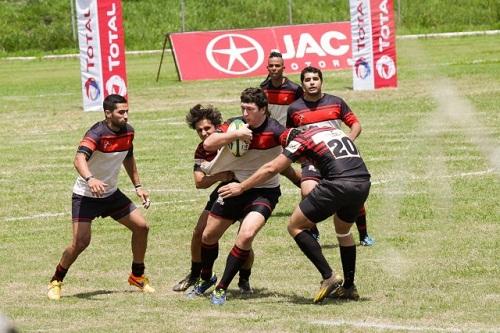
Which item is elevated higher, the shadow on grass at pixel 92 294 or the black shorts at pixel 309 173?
the black shorts at pixel 309 173

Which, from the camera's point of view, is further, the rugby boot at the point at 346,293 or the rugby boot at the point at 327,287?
the rugby boot at the point at 346,293

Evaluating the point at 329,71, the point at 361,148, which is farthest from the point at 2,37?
the point at 361,148

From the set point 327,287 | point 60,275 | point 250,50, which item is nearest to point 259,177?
point 327,287

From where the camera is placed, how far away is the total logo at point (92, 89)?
96.5 ft

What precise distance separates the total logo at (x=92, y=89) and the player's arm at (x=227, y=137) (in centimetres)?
1876

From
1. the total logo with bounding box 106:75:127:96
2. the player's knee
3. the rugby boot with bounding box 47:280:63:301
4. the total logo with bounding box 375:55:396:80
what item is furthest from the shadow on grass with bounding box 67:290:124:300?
the total logo with bounding box 375:55:396:80

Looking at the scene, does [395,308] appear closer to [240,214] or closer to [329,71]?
[240,214]

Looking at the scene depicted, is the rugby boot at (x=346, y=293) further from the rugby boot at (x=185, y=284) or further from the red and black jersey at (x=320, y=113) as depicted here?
the red and black jersey at (x=320, y=113)

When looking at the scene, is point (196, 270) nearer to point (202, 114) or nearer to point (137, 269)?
point (137, 269)

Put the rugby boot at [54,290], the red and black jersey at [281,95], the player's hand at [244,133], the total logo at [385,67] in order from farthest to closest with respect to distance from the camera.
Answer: the total logo at [385,67]
the red and black jersey at [281,95]
the rugby boot at [54,290]
the player's hand at [244,133]

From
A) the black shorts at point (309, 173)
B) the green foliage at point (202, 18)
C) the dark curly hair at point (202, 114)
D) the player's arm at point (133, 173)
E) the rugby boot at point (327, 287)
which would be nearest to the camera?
the rugby boot at point (327, 287)

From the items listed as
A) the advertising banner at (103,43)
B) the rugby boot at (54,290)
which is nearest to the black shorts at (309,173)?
the rugby boot at (54,290)

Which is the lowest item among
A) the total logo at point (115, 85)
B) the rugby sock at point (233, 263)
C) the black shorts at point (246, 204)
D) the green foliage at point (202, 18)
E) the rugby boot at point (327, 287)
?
the green foliage at point (202, 18)

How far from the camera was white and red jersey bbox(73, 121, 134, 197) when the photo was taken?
11695 millimetres
